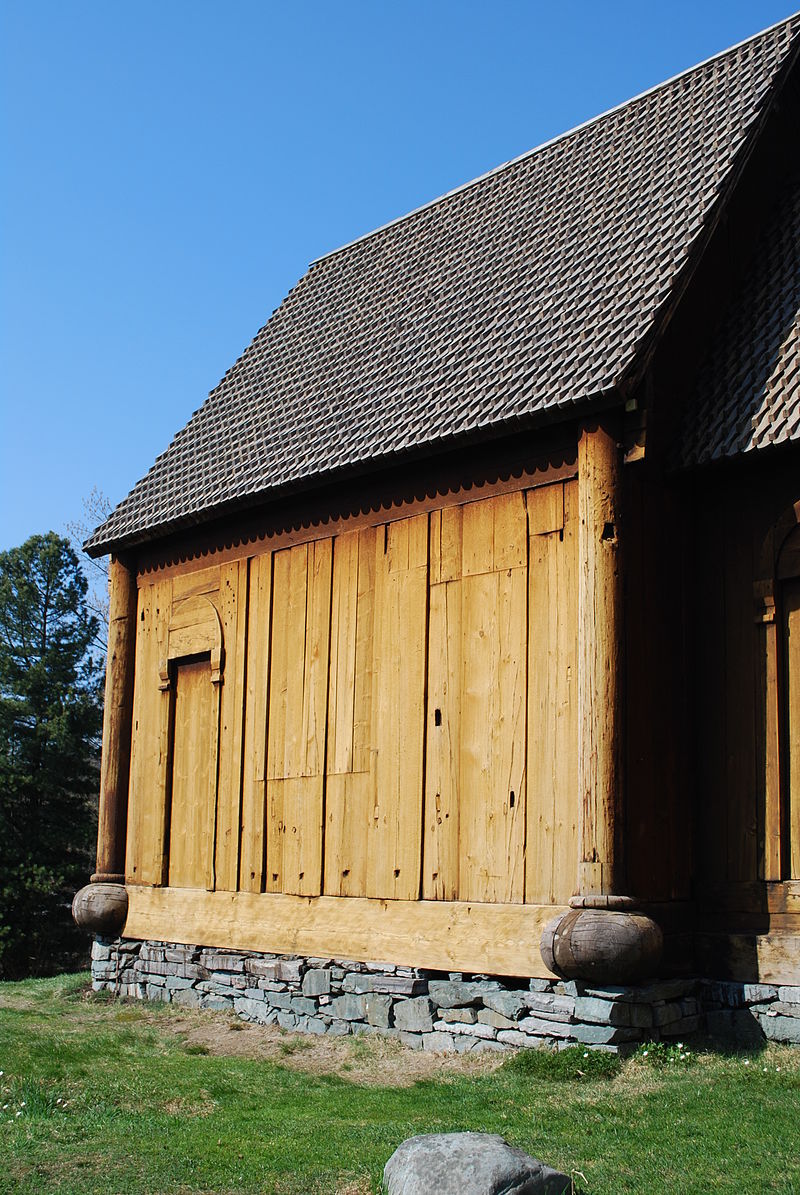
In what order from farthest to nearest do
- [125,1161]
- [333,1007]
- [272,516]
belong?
[272,516], [333,1007], [125,1161]

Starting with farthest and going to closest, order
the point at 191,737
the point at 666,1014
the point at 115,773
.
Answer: the point at 115,773
the point at 191,737
the point at 666,1014

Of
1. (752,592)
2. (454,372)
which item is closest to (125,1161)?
(752,592)

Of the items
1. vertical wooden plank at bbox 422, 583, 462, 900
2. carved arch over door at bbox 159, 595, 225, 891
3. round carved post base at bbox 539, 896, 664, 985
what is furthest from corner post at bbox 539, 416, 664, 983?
carved arch over door at bbox 159, 595, 225, 891

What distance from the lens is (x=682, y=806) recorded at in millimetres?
9992

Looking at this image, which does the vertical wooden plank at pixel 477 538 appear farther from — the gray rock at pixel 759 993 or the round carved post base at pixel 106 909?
the round carved post base at pixel 106 909

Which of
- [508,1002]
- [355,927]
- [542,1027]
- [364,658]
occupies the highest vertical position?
[364,658]

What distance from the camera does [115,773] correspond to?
1452 cm

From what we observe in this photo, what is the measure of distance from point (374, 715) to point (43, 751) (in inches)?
562

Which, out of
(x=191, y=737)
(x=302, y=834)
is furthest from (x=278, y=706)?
(x=191, y=737)

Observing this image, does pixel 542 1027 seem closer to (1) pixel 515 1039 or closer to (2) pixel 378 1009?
(1) pixel 515 1039

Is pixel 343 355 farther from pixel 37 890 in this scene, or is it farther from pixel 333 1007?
pixel 37 890

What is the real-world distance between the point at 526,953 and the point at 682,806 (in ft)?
5.21

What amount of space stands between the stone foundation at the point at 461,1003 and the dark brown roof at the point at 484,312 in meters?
4.25

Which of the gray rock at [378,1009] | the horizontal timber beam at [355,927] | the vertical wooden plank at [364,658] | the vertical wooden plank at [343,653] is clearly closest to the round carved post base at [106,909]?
the horizontal timber beam at [355,927]
